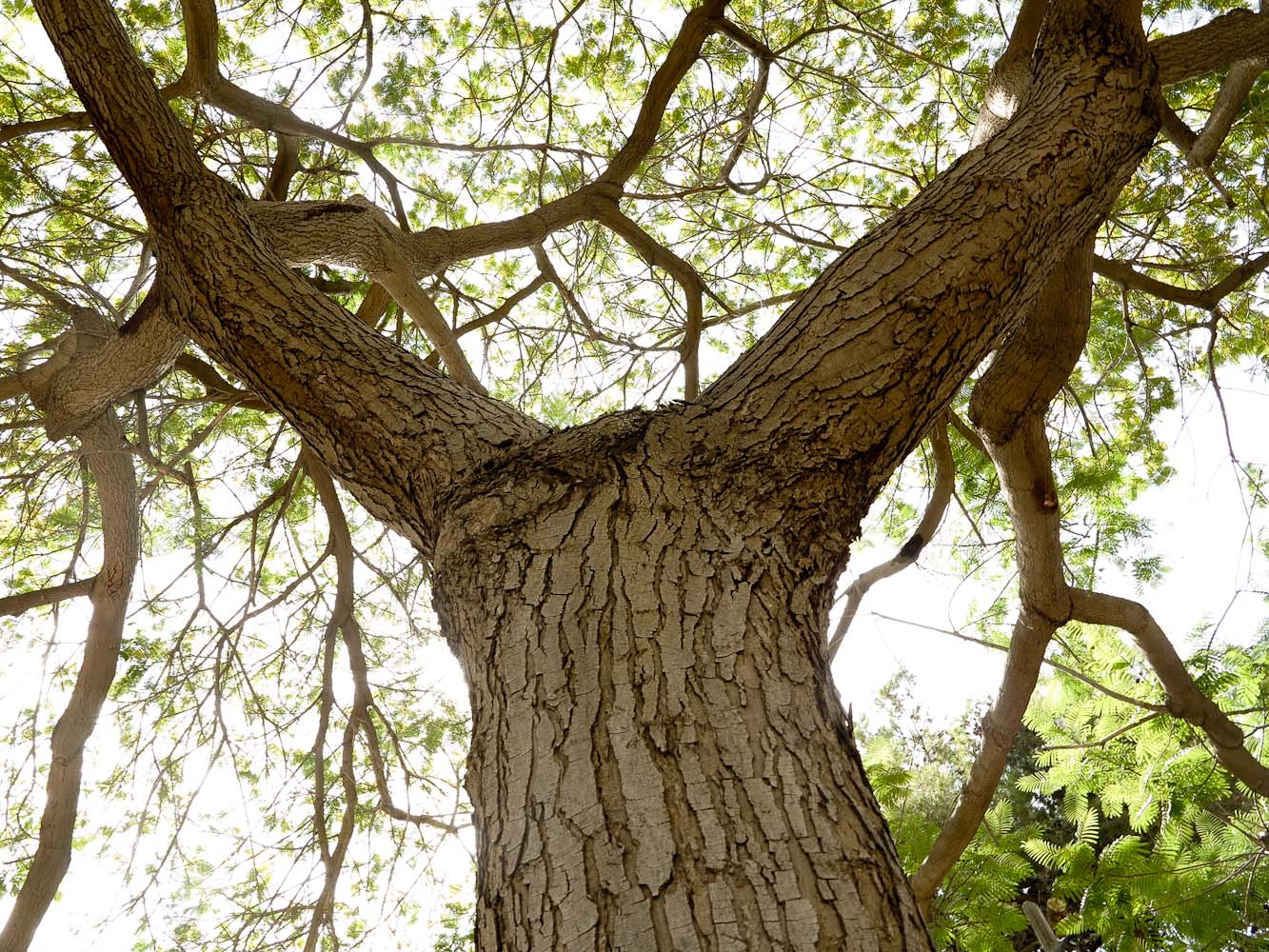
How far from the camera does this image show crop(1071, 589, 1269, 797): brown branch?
331cm

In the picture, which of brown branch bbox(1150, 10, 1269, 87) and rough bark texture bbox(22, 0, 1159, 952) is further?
brown branch bbox(1150, 10, 1269, 87)

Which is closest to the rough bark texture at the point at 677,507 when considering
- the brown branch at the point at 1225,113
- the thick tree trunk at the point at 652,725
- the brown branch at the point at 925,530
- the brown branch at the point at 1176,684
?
the thick tree trunk at the point at 652,725

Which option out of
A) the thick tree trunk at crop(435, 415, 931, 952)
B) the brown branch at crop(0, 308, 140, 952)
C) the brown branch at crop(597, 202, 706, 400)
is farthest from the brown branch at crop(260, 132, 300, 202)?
the thick tree trunk at crop(435, 415, 931, 952)

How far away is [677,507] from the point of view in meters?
1.65

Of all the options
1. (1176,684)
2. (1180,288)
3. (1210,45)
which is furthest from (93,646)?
(1180,288)

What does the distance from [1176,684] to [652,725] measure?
3.02m

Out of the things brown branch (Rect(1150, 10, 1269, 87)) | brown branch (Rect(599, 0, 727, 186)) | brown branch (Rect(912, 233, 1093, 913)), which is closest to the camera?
brown branch (Rect(1150, 10, 1269, 87))

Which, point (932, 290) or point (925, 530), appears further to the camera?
point (925, 530)

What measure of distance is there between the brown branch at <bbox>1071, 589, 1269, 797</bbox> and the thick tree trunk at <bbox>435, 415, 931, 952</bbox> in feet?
7.21

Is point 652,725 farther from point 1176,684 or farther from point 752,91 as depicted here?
point 752,91

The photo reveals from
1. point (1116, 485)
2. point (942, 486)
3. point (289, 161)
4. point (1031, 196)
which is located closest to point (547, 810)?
point (1031, 196)

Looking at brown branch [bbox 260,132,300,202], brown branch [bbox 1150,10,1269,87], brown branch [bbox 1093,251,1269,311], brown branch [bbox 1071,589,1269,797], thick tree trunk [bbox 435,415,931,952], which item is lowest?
thick tree trunk [bbox 435,415,931,952]

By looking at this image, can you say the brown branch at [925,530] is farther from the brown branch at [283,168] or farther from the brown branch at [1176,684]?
the brown branch at [283,168]

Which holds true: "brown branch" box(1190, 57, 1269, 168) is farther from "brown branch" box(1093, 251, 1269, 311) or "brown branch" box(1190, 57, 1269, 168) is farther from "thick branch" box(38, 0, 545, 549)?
"thick branch" box(38, 0, 545, 549)
